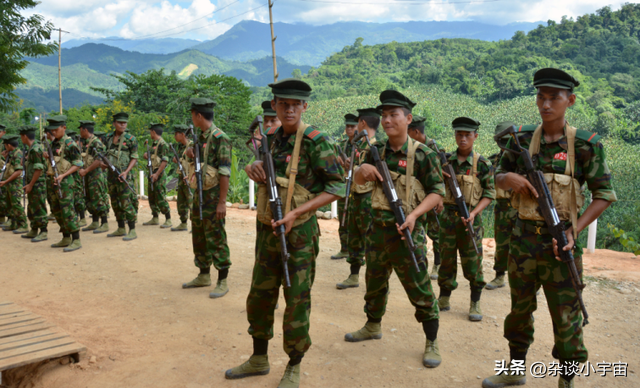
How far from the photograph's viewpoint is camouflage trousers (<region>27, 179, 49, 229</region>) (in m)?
8.68

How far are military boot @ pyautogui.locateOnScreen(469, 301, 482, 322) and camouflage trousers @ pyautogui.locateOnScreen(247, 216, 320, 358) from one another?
236 cm

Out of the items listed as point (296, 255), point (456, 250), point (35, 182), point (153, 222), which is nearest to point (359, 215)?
point (456, 250)

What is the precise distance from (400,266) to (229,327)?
1.99 m

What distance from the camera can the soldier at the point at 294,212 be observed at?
11.0 ft

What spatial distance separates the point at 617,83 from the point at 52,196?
53861 millimetres

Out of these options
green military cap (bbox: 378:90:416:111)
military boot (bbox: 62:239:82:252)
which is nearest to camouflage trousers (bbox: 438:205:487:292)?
green military cap (bbox: 378:90:416:111)

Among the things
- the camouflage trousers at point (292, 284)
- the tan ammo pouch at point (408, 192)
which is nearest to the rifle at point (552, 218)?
the tan ammo pouch at point (408, 192)

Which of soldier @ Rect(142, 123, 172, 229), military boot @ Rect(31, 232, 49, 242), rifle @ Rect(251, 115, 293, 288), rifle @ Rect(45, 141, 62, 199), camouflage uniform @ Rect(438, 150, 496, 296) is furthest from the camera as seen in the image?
soldier @ Rect(142, 123, 172, 229)

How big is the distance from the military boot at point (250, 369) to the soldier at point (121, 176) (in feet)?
19.5

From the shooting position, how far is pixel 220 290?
225 inches

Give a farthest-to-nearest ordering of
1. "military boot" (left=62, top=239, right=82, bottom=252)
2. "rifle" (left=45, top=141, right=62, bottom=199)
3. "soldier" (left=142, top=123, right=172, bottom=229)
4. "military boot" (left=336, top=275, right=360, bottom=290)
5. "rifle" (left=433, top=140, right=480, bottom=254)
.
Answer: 1. "soldier" (left=142, top=123, right=172, bottom=229)
2. "military boot" (left=62, top=239, right=82, bottom=252)
3. "rifle" (left=45, top=141, right=62, bottom=199)
4. "military boot" (left=336, top=275, right=360, bottom=290)
5. "rifle" (left=433, top=140, right=480, bottom=254)

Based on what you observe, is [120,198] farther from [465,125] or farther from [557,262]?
[557,262]

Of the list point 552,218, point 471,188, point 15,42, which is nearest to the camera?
point 552,218

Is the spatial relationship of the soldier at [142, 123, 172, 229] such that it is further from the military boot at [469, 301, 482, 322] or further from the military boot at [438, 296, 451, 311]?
the military boot at [469, 301, 482, 322]
